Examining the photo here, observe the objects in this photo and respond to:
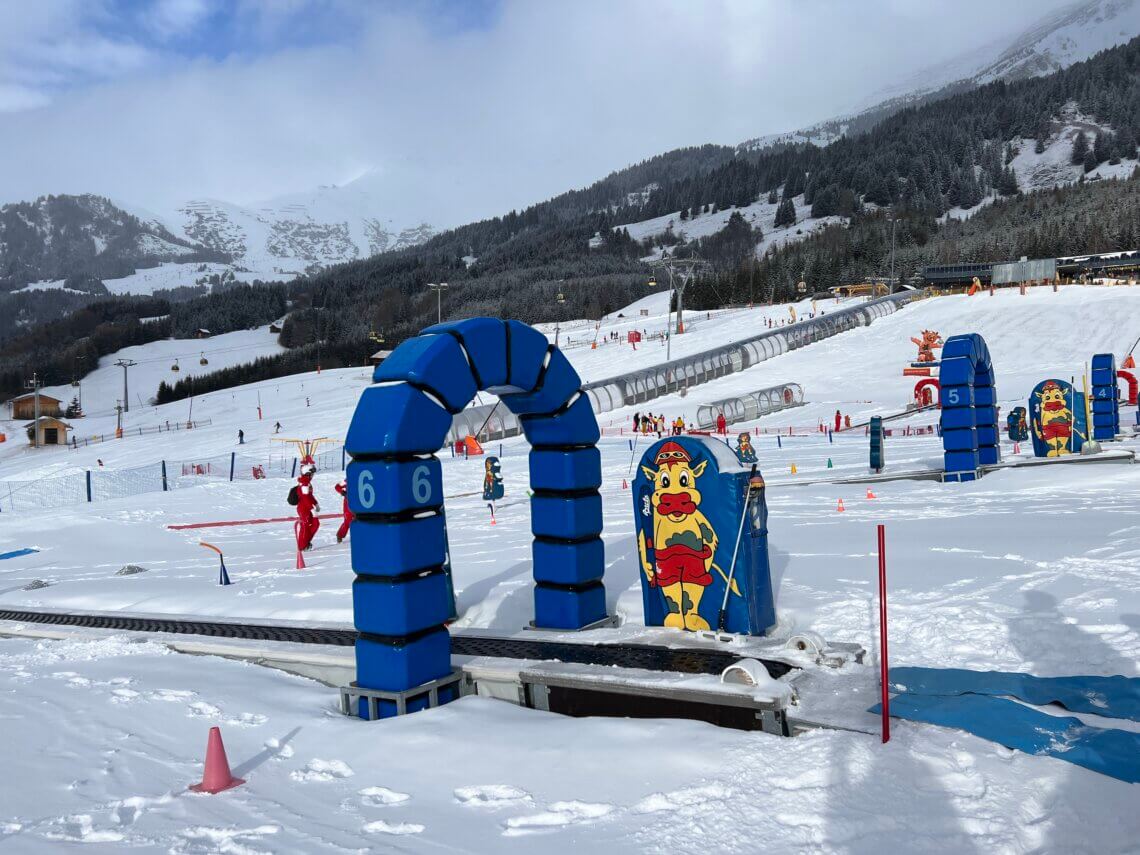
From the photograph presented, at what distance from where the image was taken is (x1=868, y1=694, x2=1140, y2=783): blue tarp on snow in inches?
194

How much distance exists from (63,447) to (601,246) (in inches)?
5572

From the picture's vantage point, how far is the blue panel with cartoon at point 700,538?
7879 millimetres

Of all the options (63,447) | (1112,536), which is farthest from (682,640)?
(63,447)

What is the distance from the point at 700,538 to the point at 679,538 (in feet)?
0.68

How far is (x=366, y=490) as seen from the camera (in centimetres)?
685

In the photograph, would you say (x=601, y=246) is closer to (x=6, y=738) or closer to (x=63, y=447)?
(x=63, y=447)

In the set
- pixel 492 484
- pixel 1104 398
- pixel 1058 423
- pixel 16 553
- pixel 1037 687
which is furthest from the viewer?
pixel 1104 398

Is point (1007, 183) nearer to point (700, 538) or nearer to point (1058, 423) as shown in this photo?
point (1058, 423)

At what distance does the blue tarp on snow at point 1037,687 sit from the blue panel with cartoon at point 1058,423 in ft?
53.3

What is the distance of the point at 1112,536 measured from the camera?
1099cm

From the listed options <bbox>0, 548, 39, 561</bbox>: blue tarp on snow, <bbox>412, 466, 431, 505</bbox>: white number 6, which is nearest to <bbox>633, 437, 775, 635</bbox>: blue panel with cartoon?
<bbox>412, 466, 431, 505</bbox>: white number 6

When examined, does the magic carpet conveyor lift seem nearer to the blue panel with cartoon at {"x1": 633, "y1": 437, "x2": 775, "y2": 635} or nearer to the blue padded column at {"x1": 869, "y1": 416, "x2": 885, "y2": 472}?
the blue panel with cartoon at {"x1": 633, "y1": 437, "x2": 775, "y2": 635}

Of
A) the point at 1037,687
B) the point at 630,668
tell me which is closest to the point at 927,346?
the point at 1037,687

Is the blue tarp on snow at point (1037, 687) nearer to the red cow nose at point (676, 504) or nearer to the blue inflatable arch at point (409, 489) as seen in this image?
the red cow nose at point (676, 504)
